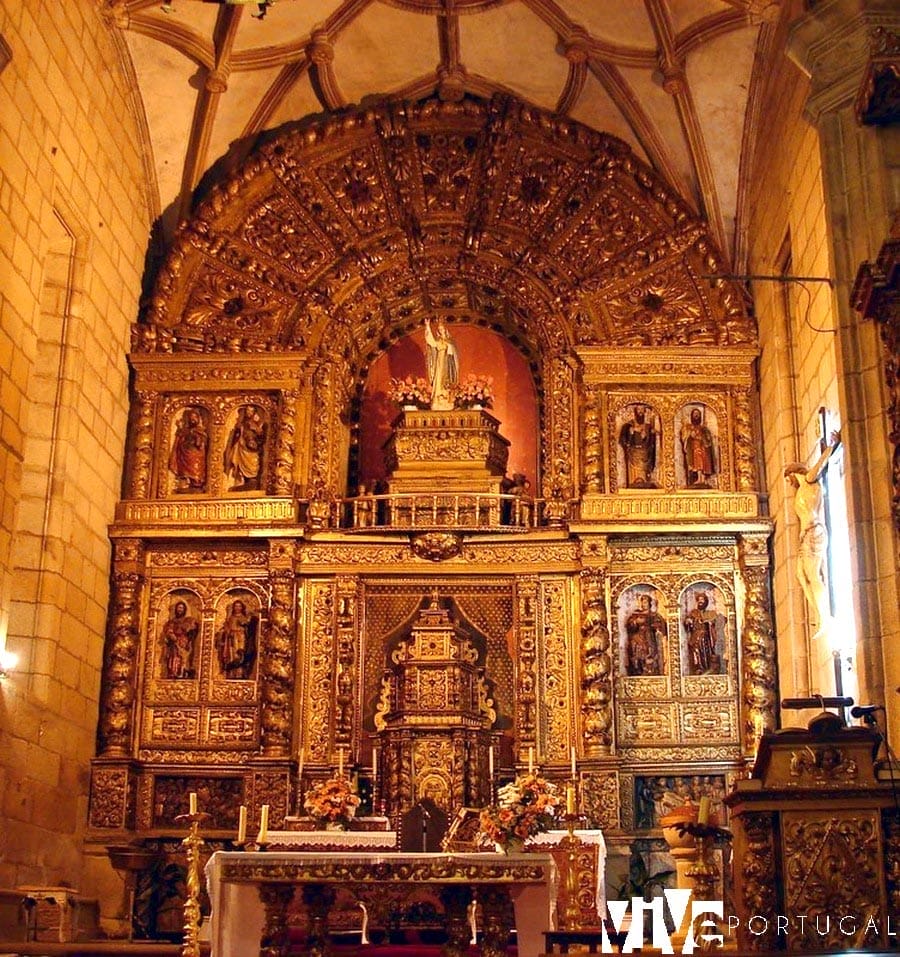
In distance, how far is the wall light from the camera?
43.5 ft

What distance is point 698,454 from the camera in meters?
17.3

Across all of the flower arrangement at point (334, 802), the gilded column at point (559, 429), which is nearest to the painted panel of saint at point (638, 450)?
the gilded column at point (559, 429)

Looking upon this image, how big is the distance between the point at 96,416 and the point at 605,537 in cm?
606

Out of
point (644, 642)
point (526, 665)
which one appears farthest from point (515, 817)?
point (644, 642)

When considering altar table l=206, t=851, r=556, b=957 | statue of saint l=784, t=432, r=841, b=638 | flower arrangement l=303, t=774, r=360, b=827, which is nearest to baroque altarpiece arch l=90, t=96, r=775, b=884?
flower arrangement l=303, t=774, r=360, b=827

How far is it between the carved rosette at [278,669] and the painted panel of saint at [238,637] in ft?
0.83

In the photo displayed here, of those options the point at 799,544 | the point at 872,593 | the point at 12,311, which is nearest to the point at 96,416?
the point at 12,311

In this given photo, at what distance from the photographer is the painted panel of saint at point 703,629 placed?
16.4 meters

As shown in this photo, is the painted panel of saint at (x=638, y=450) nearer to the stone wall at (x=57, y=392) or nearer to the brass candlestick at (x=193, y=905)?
the stone wall at (x=57, y=392)

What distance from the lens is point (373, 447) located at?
60.8 ft

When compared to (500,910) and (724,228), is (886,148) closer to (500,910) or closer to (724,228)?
(724,228)

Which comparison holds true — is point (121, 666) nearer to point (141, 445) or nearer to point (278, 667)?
point (278, 667)

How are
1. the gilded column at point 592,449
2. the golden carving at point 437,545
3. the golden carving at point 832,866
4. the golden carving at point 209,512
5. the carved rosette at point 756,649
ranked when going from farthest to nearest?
the gilded column at point 592,449
the golden carving at point 209,512
the golden carving at point 437,545
the carved rosette at point 756,649
the golden carving at point 832,866

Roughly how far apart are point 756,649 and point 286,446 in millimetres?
6082
